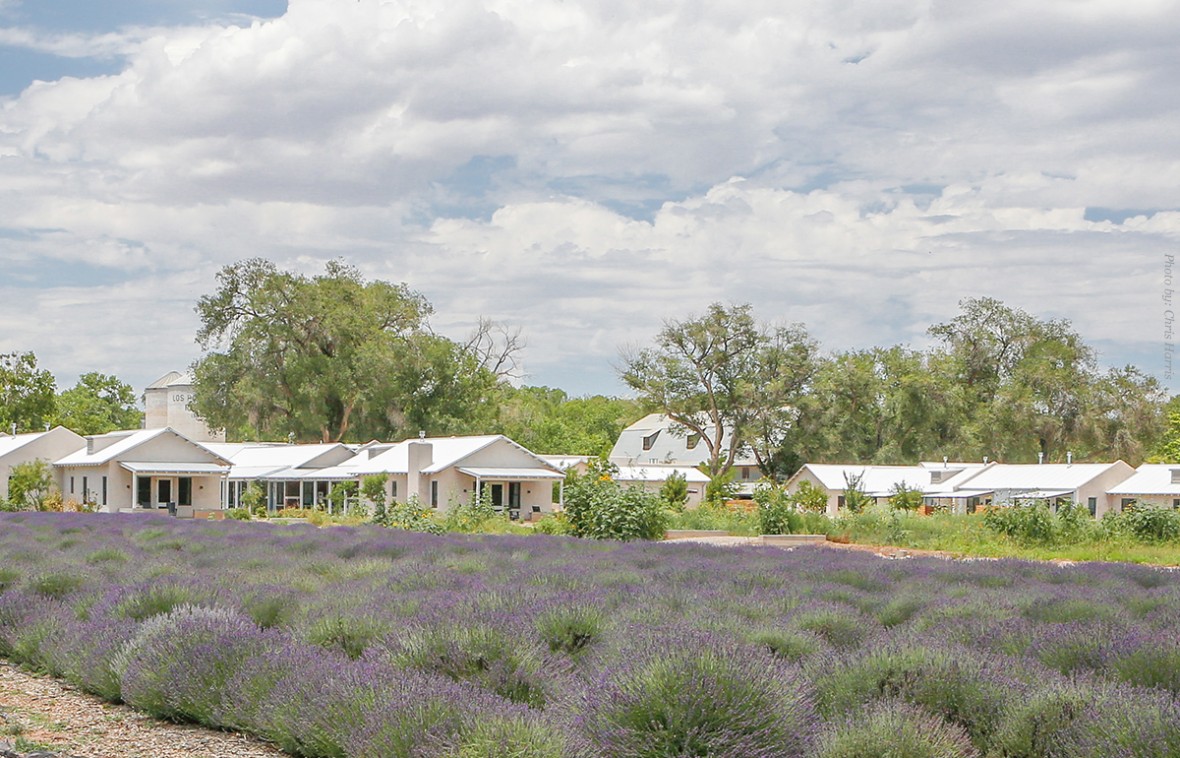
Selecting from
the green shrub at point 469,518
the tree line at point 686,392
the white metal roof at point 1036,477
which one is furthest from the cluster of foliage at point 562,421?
the green shrub at point 469,518

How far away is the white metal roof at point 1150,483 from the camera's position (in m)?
54.2

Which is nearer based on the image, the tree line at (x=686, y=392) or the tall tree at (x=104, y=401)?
the tree line at (x=686, y=392)

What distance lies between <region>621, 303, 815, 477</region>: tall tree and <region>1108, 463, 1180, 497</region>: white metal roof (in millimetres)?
20037

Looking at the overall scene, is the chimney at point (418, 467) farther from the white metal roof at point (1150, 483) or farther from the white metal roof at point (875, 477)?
the white metal roof at point (1150, 483)

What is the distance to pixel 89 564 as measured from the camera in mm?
16094

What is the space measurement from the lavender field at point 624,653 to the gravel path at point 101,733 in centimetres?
14

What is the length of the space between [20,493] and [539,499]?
66.7 ft

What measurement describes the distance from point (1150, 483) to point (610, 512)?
37.2 m

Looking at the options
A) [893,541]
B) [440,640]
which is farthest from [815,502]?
[440,640]

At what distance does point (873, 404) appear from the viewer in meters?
76.2

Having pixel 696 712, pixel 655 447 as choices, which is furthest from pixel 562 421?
pixel 696 712

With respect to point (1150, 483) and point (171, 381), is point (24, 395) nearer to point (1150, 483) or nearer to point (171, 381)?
point (171, 381)

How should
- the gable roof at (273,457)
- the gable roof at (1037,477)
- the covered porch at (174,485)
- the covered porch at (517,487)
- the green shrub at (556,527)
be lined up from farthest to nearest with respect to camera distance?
1. the gable roof at (273,457)
2. the gable roof at (1037,477)
3. the covered porch at (174,485)
4. the covered porch at (517,487)
5. the green shrub at (556,527)

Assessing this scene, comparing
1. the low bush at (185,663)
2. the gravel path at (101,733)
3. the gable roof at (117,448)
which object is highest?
the gable roof at (117,448)
